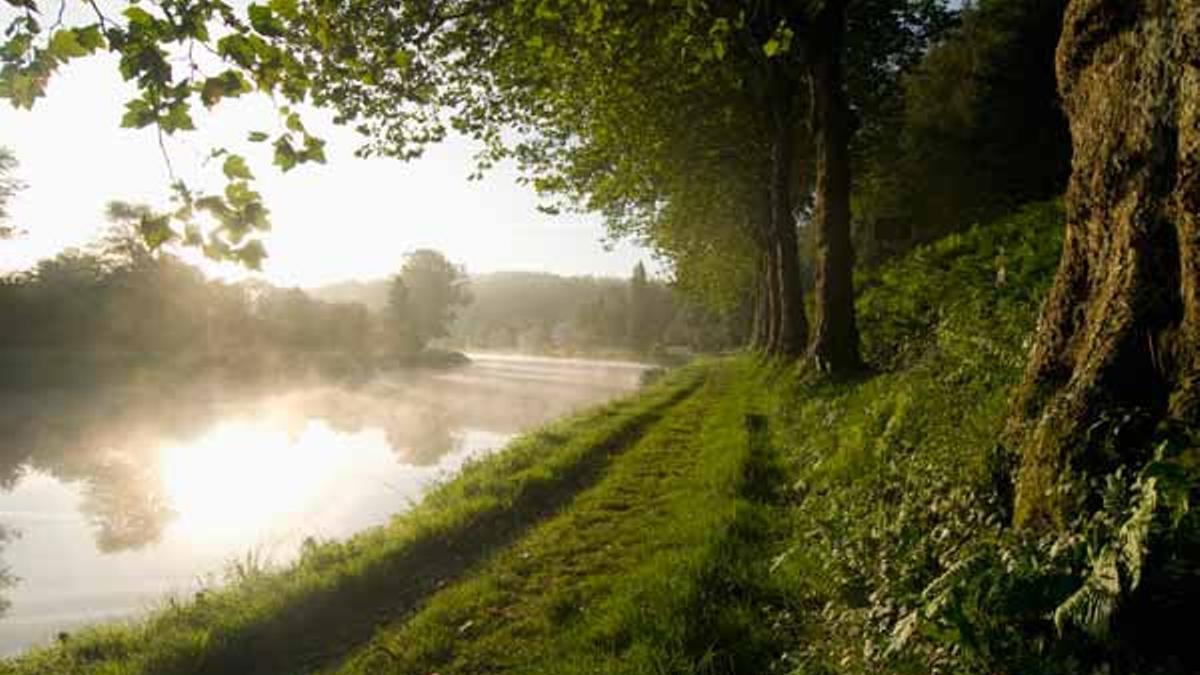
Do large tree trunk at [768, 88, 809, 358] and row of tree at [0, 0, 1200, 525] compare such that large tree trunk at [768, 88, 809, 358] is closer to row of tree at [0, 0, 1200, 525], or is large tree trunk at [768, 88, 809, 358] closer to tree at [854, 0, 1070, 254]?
row of tree at [0, 0, 1200, 525]

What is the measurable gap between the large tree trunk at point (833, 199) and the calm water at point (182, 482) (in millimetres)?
8859

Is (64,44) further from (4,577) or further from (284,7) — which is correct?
(4,577)

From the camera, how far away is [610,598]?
555cm

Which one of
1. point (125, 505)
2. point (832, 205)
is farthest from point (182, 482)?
point (832, 205)

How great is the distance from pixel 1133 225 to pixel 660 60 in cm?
1308

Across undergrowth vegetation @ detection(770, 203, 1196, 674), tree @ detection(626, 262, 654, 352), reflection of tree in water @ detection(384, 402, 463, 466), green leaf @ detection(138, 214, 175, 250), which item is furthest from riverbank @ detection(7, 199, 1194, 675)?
tree @ detection(626, 262, 654, 352)

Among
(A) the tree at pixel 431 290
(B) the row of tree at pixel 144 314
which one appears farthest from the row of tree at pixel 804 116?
(A) the tree at pixel 431 290

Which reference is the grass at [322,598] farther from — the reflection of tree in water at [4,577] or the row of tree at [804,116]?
the row of tree at [804,116]

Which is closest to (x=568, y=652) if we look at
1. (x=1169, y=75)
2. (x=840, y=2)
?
(x=1169, y=75)

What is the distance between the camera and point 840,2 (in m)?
12.7

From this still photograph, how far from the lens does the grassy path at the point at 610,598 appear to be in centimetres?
449

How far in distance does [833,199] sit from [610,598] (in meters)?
9.92

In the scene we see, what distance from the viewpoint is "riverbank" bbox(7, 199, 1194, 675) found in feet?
10.9

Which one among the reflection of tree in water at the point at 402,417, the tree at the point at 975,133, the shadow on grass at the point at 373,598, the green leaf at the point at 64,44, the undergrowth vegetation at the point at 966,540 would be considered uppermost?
the tree at the point at 975,133
